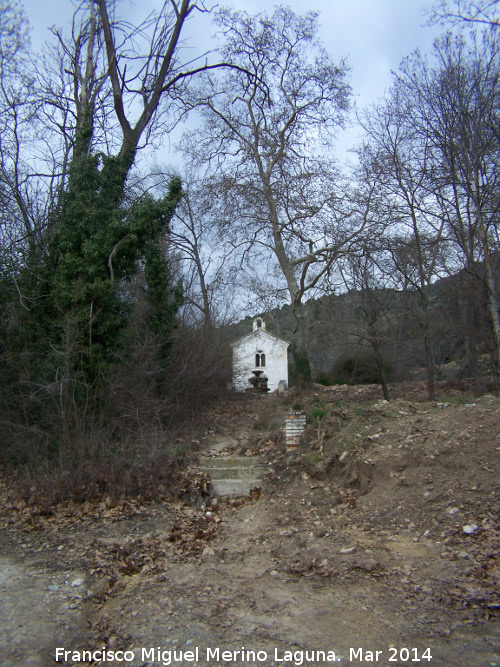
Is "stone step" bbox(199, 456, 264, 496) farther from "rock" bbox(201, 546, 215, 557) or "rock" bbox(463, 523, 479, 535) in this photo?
"rock" bbox(463, 523, 479, 535)

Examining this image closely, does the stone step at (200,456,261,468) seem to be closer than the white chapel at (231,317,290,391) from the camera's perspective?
Yes

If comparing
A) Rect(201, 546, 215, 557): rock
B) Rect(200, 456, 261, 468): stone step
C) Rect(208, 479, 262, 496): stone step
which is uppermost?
Result: Rect(200, 456, 261, 468): stone step

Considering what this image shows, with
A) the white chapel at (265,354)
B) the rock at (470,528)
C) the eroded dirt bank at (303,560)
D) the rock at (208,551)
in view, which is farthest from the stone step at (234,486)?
the white chapel at (265,354)

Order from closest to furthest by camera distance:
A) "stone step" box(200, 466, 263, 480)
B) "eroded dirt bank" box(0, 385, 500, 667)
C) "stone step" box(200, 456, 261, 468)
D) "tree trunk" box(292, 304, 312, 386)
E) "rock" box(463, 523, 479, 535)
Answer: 1. "eroded dirt bank" box(0, 385, 500, 667)
2. "rock" box(463, 523, 479, 535)
3. "stone step" box(200, 466, 263, 480)
4. "stone step" box(200, 456, 261, 468)
5. "tree trunk" box(292, 304, 312, 386)

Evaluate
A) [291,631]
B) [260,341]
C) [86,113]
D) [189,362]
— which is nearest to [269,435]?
[189,362]

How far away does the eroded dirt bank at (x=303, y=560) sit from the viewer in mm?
4379

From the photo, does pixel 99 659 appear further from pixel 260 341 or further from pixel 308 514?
pixel 260 341

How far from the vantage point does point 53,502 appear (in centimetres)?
773

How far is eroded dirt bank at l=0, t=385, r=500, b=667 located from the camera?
4379 millimetres

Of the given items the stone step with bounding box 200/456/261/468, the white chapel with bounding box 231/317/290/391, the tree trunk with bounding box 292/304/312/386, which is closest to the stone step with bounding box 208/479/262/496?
the stone step with bounding box 200/456/261/468

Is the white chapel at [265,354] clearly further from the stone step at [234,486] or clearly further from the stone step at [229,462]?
the stone step at [234,486]

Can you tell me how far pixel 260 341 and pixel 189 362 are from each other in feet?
75.6

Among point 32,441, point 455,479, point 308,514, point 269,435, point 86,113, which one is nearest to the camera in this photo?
point 455,479

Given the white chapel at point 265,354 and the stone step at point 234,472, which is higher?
the white chapel at point 265,354
